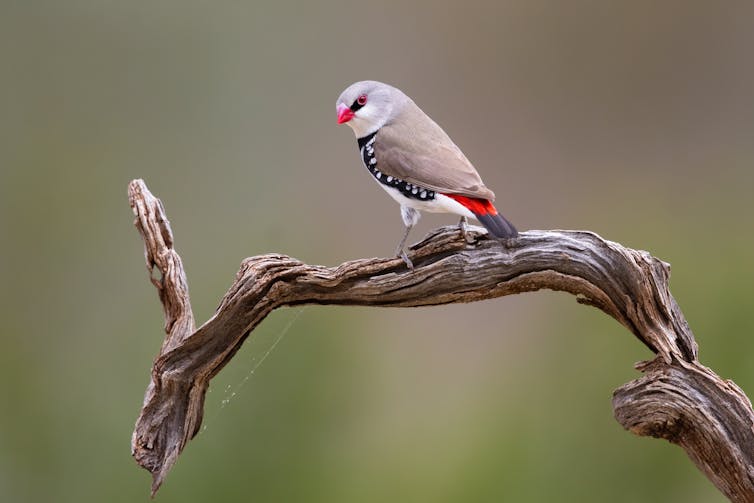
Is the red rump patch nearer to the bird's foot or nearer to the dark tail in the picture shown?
the dark tail

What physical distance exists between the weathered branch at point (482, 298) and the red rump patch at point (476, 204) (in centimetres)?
15

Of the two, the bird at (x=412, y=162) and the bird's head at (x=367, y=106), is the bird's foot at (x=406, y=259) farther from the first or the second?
the bird's head at (x=367, y=106)

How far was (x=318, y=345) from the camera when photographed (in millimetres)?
4062

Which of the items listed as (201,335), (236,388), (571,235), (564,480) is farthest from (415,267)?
(564,480)

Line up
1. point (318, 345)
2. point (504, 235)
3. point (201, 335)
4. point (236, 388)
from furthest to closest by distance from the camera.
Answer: point (318, 345) → point (236, 388) → point (201, 335) → point (504, 235)

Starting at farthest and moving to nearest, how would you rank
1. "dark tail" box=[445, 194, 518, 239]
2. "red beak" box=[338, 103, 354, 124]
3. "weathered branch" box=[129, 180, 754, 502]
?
"red beak" box=[338, 103, 354, 124], "weathered branch" box=[129, 180, 754, 502], "dark tail" box=[445, 194, 518, 239]

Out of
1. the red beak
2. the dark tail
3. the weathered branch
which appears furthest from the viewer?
the red beak

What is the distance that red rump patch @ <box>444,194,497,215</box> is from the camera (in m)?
2.59

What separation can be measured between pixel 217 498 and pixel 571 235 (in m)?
2.00

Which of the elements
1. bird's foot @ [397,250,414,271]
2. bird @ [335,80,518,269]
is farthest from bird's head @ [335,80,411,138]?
bird's foot @ [397,250,414,271]

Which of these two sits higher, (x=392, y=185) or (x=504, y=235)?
(x=392, y=185)

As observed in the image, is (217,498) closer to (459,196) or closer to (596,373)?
(596,373)

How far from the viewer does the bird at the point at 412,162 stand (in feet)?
8.52

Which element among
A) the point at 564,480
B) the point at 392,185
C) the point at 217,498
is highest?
the point at 392,185
